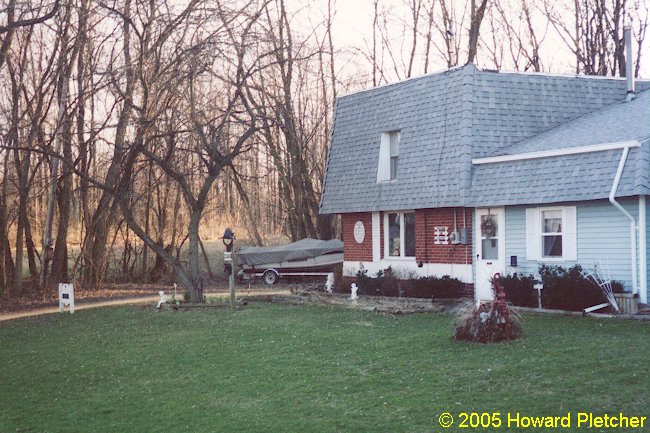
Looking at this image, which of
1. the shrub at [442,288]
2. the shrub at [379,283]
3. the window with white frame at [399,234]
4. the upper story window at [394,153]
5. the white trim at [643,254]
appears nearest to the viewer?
the white trim at [643,254]

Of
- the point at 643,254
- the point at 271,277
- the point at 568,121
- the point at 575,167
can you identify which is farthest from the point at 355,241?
the point at 643,254

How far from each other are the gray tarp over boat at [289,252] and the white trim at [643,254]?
57.6ft

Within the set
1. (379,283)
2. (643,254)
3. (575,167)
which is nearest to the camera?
(643,254)

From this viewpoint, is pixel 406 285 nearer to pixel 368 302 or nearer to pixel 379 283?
pixel 379 283

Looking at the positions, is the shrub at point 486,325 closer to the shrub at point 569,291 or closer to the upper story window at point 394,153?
the shrub at point 569,291

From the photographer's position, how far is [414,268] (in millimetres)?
22688

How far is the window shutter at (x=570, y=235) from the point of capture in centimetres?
1806

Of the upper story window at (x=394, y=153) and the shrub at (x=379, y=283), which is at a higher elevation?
the upper story window at (x=394, y=153)

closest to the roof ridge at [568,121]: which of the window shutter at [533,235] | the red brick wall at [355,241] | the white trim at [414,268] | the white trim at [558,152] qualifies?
the white trim at [558,152]

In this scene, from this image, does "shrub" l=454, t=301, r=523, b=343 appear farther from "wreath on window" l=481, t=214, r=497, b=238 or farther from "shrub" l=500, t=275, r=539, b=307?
"wreath on window" l=481, t=214, r=497, b=238

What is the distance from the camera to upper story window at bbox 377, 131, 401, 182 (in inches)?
935

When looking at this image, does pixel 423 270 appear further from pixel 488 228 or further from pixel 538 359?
pixel 538 359

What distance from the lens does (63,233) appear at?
2970 centimetres

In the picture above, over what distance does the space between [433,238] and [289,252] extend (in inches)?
477
